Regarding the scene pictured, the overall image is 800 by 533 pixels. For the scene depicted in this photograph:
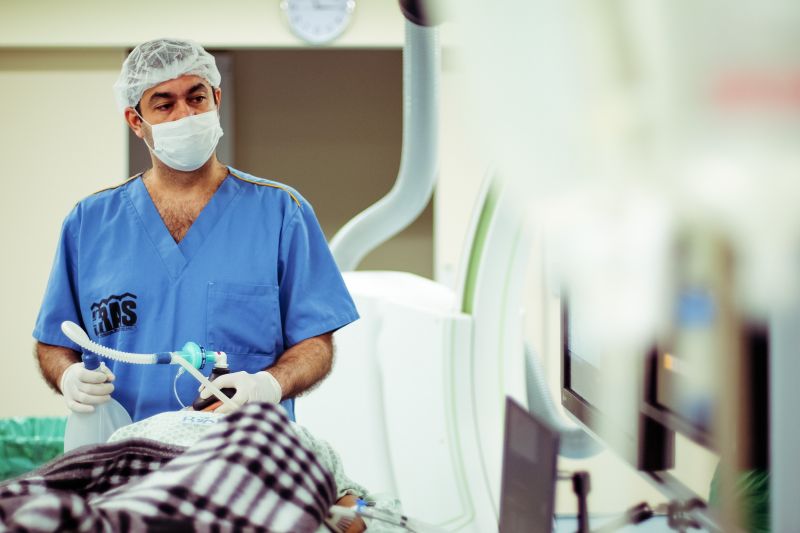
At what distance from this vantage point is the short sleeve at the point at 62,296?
5.41 ft

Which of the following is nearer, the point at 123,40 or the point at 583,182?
the point at 583,182

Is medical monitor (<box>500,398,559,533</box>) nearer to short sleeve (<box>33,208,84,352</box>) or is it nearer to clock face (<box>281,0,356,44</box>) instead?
short sleeve (<box>33,208,84,352</box>)

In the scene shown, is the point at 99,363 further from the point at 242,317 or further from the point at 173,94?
the point at 173,94

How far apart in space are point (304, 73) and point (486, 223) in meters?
3.06

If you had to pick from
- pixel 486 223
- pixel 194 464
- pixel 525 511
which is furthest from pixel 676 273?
pixel 486 223

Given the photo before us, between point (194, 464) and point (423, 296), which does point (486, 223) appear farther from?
point (194, 464)

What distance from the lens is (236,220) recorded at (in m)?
1.69

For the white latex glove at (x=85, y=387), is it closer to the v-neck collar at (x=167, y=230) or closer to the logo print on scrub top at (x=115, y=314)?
the logo print on scrub top at (x=115, y=314)

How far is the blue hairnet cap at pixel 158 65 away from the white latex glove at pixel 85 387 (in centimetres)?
62

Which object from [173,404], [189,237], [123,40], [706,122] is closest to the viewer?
[706,122]

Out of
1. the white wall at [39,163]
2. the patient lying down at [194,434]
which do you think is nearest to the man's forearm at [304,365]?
the patient lying down at [194,434]

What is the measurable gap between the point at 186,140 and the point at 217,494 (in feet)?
3.70

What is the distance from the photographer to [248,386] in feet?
4.45

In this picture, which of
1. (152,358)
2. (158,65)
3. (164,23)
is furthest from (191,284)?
(164,23)
